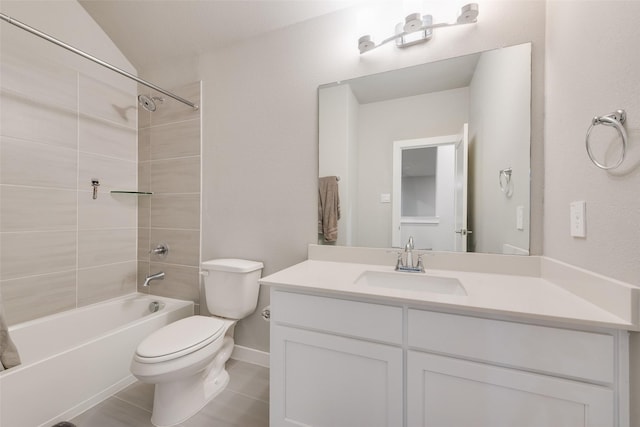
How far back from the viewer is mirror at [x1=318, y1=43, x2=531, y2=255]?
1.23m

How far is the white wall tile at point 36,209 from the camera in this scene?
1492 mm

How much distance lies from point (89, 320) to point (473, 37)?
2.99m

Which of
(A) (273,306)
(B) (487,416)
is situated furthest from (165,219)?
(B) (487,416)

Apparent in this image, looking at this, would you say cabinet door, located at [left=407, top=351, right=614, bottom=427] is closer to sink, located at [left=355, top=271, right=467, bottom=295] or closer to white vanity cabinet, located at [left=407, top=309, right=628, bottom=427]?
white vanity cabinet, located at [left=407, top=309, right=628, bottom=427]

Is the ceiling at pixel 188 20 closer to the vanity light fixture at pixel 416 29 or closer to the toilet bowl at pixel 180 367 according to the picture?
the vanity light fixture at pixel 416 29

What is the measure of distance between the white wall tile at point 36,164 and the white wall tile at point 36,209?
0.05 metres

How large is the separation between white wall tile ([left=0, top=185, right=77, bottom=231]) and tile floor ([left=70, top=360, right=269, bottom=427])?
116cm

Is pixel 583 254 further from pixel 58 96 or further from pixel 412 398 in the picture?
pixel 58 96

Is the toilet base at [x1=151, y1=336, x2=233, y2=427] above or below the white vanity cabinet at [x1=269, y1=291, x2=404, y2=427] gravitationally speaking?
below

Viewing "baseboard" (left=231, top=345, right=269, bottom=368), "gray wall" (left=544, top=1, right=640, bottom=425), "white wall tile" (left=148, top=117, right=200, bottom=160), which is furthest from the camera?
"white wall tile" (left=148, top=117, right=200, bottom=160)

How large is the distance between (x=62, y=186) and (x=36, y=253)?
455 millimetres

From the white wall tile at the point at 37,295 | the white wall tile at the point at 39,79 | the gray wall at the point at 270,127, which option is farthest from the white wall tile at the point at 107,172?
the gray wall at the point at 270,127

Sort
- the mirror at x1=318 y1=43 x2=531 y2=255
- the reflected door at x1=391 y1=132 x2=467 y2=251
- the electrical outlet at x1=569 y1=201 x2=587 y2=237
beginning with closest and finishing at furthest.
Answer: the electrical outlet at x1=569 y1=201 x2=587 y2=237 < the mirror at x1=318 y1=43 x2=531 y2=255 < the reflected door at x1=391 y1=132 x2=467 y2=251

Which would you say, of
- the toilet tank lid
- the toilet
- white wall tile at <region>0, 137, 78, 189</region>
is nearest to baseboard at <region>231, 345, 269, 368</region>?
the toilet
